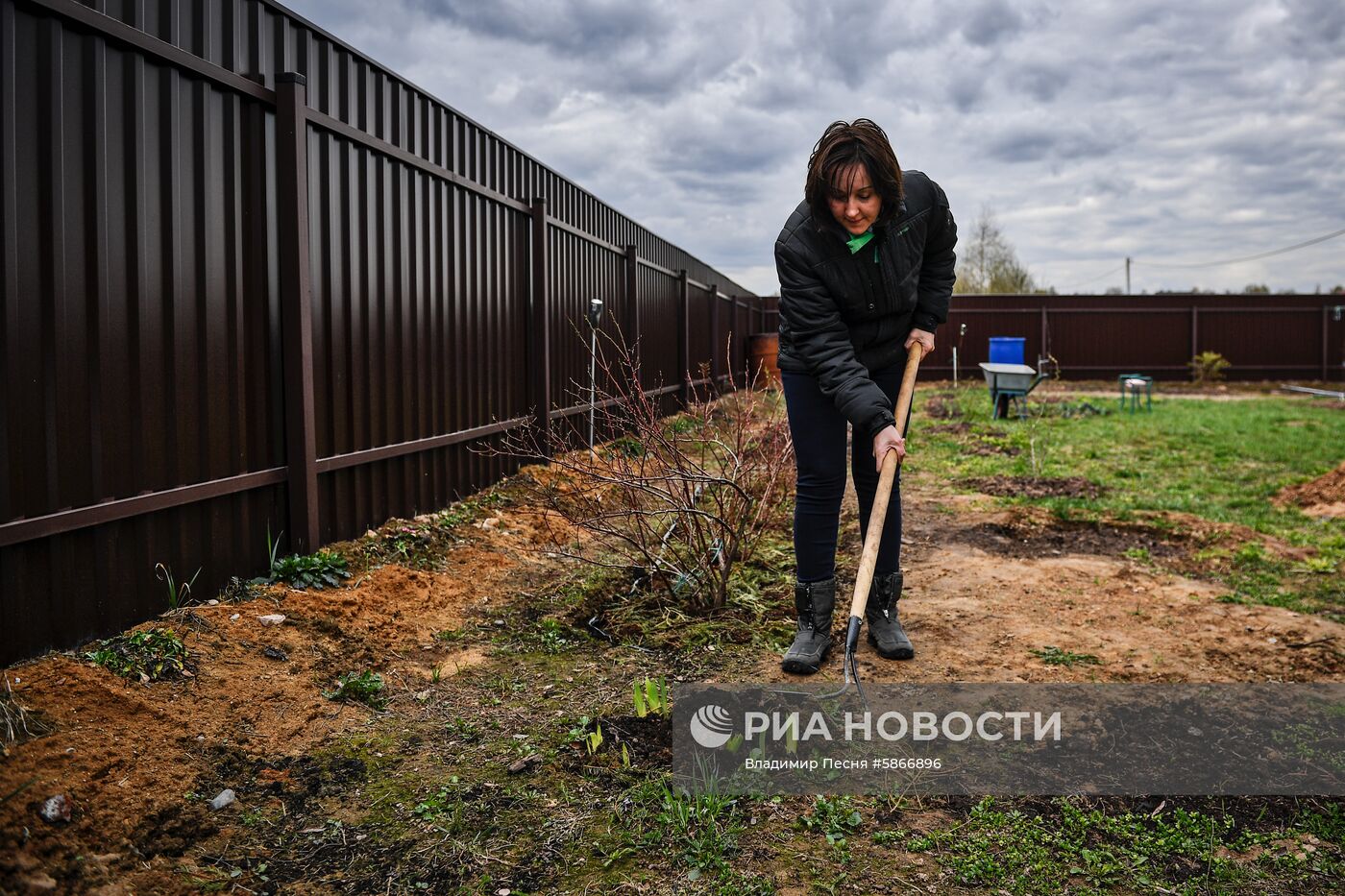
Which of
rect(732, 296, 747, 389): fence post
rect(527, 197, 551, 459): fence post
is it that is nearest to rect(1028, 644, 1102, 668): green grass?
rect(527, 197, 551, 459): fence post

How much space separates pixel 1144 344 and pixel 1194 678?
23.0 metres

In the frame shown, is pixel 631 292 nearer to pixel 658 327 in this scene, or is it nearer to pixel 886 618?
pixel 658 327

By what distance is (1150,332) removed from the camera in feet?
76.8

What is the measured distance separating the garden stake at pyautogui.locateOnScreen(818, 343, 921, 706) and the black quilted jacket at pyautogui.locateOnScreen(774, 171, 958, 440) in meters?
0.11

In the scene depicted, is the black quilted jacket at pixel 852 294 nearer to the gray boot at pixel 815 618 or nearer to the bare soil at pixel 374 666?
the gray boot at pixel 815 618

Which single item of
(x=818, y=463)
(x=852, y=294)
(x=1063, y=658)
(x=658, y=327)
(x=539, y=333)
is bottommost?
(x=1063, y=658)

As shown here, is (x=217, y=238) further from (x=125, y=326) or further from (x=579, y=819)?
(x=579, y=819)

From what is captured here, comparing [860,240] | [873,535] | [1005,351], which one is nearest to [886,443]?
[873,535]

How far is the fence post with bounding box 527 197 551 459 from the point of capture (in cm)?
737

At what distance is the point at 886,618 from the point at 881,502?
0.73 metres

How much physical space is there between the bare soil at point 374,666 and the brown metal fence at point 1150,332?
1927 centimetres

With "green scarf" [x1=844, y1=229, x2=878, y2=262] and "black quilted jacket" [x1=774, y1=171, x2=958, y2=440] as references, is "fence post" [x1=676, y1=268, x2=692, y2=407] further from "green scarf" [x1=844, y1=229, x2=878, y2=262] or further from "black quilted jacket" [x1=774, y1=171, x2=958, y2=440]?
"green scarf" [x1=844, y1=229, x2=878, y2=262]

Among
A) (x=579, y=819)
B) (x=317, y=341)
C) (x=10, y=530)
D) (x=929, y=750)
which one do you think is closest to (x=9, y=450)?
(x=10, y=530)

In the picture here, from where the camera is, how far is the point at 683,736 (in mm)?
2668
